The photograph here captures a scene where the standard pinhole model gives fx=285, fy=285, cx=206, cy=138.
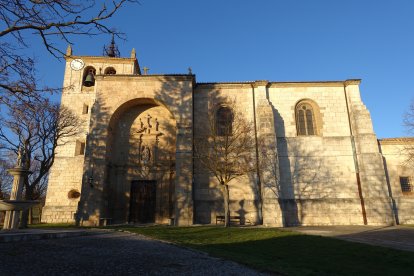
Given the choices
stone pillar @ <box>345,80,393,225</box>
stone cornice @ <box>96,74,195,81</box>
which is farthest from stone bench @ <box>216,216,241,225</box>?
stone cornice @ <box>96,74,195,81</box>

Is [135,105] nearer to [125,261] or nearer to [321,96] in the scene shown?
[321,96]

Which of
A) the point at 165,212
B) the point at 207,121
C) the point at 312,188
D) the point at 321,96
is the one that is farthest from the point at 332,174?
the point at 165,212

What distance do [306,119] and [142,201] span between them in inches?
528

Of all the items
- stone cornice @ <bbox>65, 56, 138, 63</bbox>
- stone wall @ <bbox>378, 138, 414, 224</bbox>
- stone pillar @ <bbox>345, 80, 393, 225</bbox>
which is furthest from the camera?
stone cornice @ <bbox>65, 56, 138, 63</bbox>

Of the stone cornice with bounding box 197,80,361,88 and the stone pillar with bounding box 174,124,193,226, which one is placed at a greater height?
the stone cornice with bounding box 197,80,361,88

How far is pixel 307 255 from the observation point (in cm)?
818

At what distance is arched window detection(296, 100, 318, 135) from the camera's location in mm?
21078

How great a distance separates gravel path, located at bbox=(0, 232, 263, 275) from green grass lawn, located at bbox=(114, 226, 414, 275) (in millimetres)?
933

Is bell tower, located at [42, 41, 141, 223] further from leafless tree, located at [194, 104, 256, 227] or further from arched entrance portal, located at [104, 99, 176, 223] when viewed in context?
leafless tree, located at [194, 104, 256, 227]

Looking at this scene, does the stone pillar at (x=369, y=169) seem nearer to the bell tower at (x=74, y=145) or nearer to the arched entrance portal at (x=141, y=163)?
the arched entrance portal at (x=141, y=163)

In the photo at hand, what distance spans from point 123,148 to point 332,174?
1504 cm

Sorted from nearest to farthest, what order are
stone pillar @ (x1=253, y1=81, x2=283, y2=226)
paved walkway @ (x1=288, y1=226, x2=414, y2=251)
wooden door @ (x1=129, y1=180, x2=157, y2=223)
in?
paved walkway @ (x1=288, y1=226, x2=414, y2=251), stone pillar @ (x1=253, y1=81, x2=283, y2=226), wooden door @ (x1=129, y1=180, x2=157, y2=223)

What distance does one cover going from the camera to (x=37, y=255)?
6.17 metres

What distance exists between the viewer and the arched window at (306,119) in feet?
69.2
